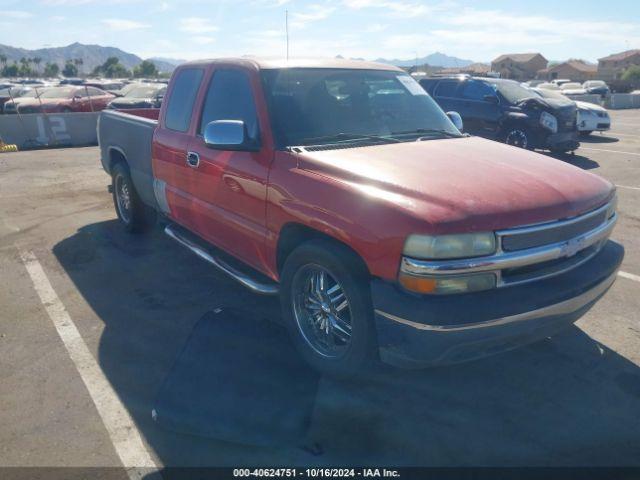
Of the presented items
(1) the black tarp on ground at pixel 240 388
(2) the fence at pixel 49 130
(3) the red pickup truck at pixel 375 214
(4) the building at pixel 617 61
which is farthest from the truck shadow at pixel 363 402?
(4) the building at pixel 617 61

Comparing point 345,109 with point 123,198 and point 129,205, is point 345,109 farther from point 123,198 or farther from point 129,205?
point 123,198

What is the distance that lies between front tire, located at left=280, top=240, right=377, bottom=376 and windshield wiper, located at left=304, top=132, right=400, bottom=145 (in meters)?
0.83

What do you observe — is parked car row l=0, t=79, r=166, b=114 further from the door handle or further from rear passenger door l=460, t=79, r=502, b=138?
the door handle

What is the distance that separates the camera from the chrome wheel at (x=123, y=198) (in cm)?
649

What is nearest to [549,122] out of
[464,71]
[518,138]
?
[518,138]

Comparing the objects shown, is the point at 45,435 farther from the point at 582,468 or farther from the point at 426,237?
the point at 582,468

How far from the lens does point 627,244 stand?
20.1 ft

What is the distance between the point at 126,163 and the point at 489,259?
4894 mm

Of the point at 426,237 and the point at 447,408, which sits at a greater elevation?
the point at 426,237

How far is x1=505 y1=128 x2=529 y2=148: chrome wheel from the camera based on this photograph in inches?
464

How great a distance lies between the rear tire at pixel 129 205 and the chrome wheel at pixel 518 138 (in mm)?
8463

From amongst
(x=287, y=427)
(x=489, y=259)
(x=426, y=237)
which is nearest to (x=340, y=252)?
(x=426, y=237)

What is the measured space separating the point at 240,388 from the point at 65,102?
668 inches

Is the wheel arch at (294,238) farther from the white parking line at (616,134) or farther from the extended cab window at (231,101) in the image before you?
the white parking line at (616,134)
